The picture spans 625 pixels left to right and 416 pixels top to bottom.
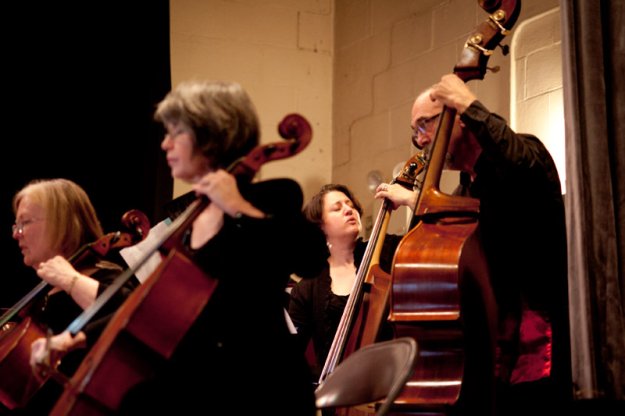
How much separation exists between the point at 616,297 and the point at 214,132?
1188 mm

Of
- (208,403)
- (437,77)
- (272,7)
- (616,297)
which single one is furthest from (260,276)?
(272,7)

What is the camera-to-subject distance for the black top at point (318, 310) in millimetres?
3051

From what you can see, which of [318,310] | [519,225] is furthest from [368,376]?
[318,310]

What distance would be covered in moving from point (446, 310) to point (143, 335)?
90 centimetres

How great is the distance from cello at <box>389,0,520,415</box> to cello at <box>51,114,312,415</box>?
0.75 m

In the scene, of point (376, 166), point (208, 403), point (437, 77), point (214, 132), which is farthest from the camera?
point (376, 166)

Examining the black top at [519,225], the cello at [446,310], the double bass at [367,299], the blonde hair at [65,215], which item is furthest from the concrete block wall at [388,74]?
the blonde hair at [65,215]

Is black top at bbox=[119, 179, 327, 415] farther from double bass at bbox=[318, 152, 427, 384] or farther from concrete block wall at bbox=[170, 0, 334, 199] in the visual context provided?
concrete block wall at bbox=[170, 0, 334, 199]

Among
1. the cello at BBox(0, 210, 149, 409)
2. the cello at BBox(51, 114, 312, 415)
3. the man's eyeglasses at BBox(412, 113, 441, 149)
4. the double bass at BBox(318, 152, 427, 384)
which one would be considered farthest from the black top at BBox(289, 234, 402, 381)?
the cello at BBox(51, 114, 312, 415)

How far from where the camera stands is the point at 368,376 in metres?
1.73

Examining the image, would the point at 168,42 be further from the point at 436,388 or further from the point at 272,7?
the point at 436,388

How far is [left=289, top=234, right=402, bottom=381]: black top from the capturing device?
3.05 metres

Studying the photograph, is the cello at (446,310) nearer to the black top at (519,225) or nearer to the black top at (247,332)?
the black top at (519,225)

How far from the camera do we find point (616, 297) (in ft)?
7.20
